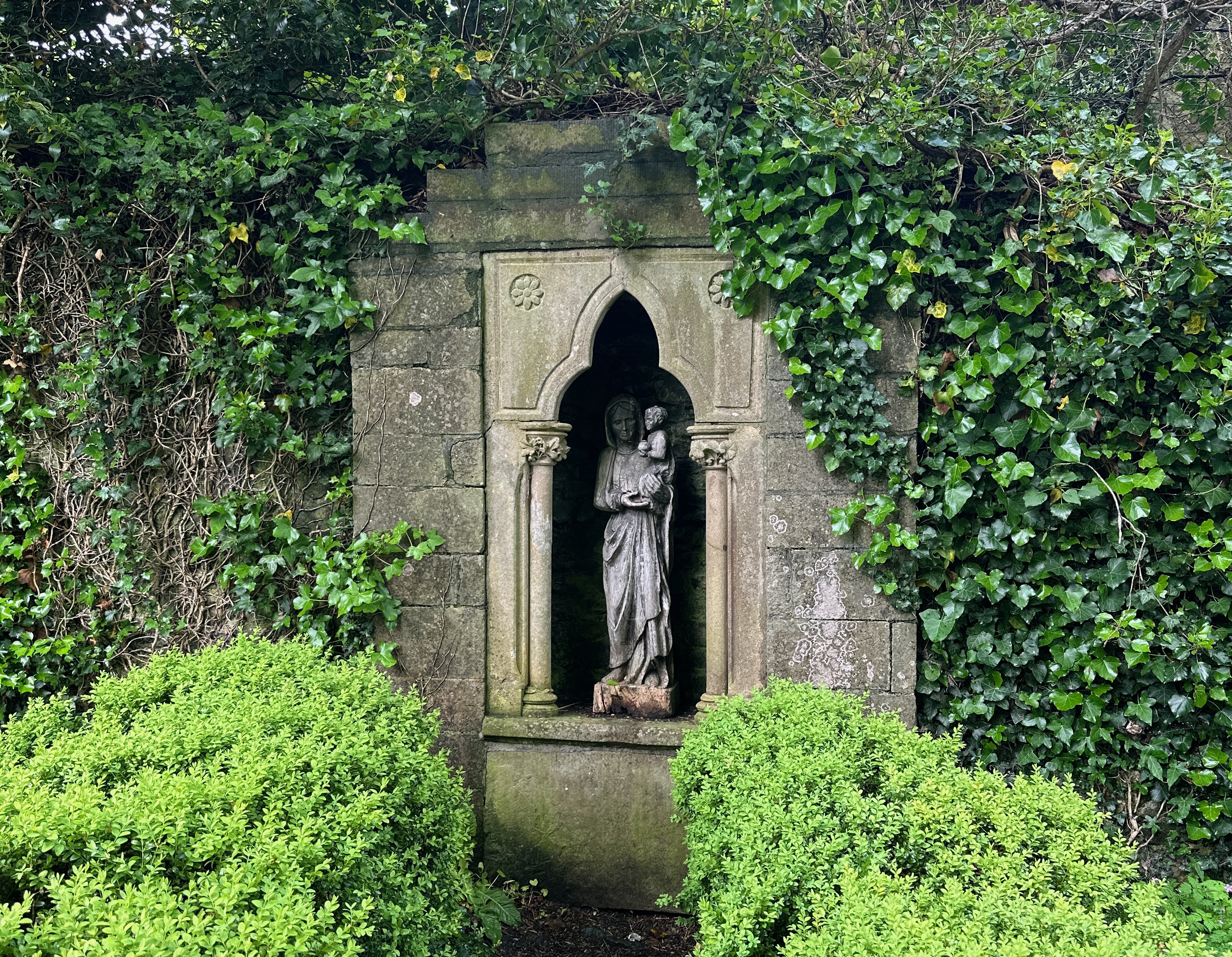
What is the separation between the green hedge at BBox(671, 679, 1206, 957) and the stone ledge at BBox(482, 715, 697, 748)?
102 centimetres

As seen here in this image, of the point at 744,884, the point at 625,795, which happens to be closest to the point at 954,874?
the point at 744,884

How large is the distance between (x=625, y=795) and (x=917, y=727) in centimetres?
139

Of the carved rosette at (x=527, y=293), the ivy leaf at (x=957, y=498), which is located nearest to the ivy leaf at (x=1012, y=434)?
the ivy leaf at (x=957, y=498)

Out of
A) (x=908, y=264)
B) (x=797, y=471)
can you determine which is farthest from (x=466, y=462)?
(x=908, y=264)

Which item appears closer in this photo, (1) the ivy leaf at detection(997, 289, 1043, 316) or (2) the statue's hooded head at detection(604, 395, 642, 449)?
(1) the ivy leaf at detection(997, 289, 1043, 316)

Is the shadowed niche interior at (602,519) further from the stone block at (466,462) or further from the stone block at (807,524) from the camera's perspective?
the stone block at (807,524)

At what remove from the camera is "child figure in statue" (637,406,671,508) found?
181 inches

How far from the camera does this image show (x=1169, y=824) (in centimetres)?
399

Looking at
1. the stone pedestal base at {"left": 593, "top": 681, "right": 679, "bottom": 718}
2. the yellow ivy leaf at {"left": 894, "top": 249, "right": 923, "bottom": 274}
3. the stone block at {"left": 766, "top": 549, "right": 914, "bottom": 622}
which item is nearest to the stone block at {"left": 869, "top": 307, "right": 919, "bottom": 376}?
the yellow ivy leaf at {"left": 894, "top": 249, "right": 923, "bottom": 274}

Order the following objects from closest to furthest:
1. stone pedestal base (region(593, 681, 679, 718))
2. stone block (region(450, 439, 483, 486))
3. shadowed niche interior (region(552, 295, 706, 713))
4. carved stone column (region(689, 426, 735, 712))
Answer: carved stone column (region(689, 426, 735, 712)), stone block (region(450, 439, 483, 486)), stone pedestal base (region(593, 681, 679, 718)), shadowed niche interior (region(552, 295, 706, 713))

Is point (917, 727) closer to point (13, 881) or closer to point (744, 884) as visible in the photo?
point (744, 884)

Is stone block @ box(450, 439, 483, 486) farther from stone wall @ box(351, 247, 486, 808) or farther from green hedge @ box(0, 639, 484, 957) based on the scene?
green hedge @ box(0, 639, 484, 957)

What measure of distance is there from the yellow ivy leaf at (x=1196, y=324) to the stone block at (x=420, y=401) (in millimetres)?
3137

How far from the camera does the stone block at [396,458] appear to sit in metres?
4.39
